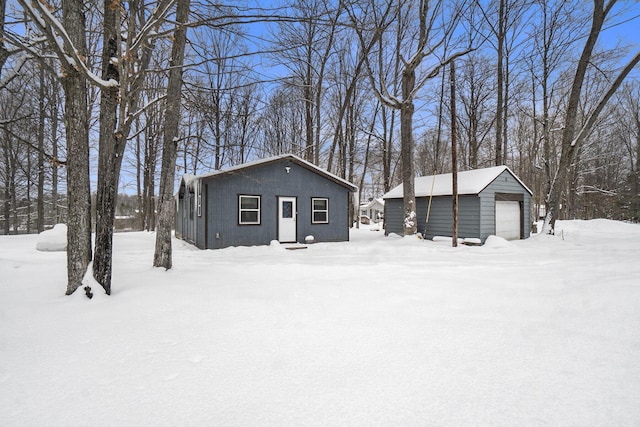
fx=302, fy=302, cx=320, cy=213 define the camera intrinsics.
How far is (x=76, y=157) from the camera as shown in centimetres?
383

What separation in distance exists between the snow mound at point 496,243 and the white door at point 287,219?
7.02m

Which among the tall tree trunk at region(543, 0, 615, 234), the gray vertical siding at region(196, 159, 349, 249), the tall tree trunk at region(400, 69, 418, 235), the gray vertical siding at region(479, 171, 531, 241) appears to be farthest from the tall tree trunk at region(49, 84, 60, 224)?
the tall tree trunk at region(543, 0, 615, 234)

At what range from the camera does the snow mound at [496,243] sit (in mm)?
10375

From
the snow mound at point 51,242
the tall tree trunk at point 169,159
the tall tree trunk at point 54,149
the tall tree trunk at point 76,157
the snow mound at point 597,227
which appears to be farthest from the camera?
the snow mound at point 597,227

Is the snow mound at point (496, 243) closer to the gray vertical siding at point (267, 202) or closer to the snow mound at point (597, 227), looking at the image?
the gray vertical siding at point (267, 202)

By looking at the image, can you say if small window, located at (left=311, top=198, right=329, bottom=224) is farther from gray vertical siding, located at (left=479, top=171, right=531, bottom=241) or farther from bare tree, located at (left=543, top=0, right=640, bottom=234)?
bare tree, located at (left=543, top=0, right=640, bottom=234)

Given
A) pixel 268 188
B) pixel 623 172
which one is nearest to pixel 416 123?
pixel 268 188

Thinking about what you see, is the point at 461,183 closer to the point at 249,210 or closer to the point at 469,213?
the point at 469,213

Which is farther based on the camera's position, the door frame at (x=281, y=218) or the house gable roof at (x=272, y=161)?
the door frame at (x=281, y=218)

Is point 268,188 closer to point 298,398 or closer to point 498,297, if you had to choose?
point 498,297

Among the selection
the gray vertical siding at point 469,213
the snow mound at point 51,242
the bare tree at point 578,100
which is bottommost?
the snow mound at point 51,242

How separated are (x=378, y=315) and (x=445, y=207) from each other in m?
10.4

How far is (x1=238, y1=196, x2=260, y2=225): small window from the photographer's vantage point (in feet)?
35.9

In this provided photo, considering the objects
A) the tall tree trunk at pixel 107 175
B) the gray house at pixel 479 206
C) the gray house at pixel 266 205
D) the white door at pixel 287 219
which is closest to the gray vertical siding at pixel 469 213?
the gray house at pixel 479 206
